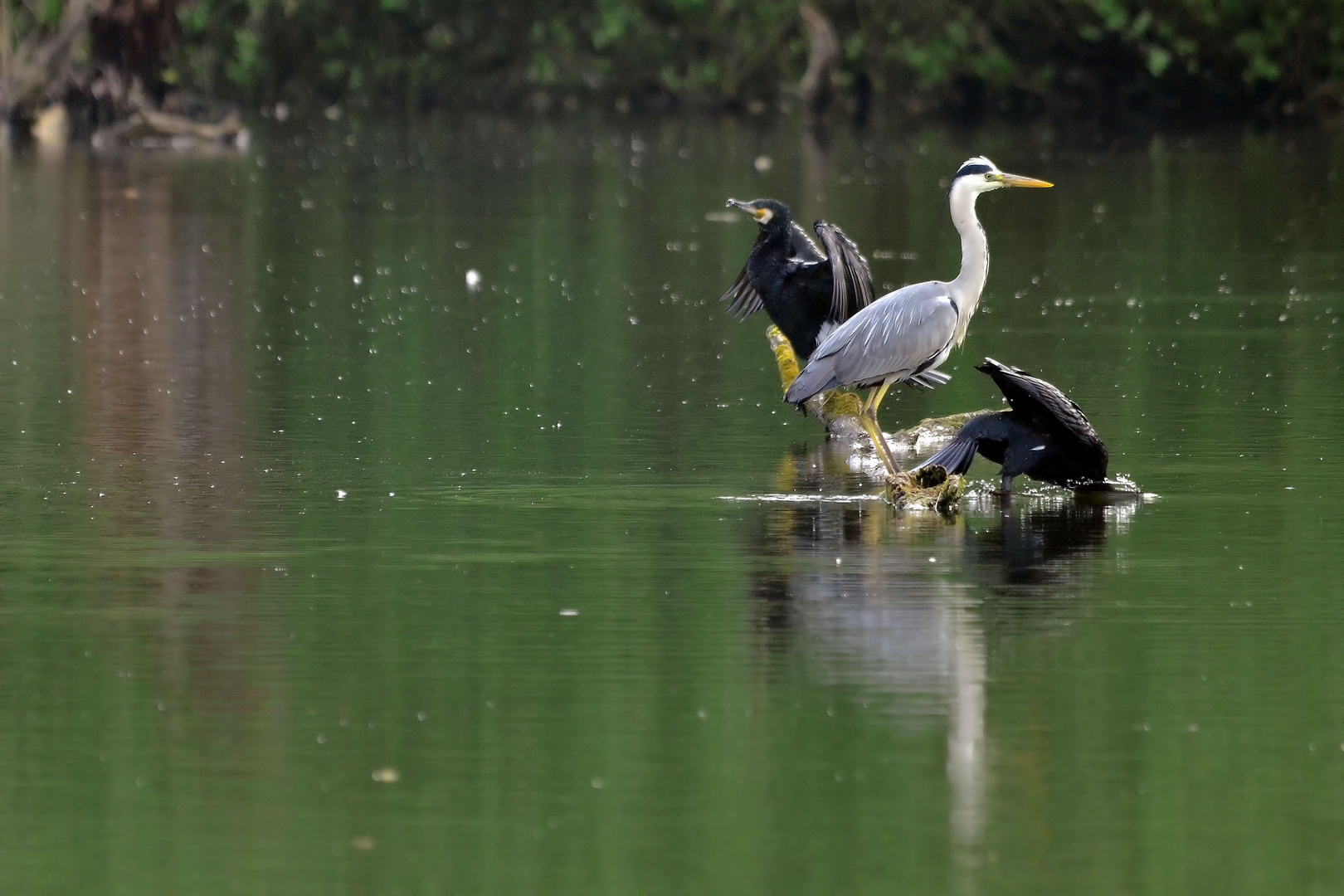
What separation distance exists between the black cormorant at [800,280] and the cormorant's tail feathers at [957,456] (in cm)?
249

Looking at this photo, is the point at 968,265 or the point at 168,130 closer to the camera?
the point at 968,265

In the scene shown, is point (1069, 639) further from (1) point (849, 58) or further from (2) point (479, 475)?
→ (1) point (849, 58)

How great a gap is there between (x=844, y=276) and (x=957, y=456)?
2607mm

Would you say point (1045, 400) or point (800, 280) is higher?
point (800, 280)

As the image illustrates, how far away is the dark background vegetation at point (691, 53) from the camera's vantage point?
46.9 meters

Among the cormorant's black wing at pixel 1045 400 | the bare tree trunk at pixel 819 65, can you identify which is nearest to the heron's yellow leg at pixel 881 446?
the cormorant's black wing at pixel 1045 400

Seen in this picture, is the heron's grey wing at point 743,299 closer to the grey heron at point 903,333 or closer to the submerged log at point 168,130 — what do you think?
the grey heron at point 903,333

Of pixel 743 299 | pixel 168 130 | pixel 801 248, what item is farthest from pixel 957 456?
pixel 168 130

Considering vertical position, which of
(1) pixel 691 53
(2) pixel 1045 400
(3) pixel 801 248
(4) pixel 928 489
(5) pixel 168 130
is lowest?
(4) pixel 928 489

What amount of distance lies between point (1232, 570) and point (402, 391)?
603cm

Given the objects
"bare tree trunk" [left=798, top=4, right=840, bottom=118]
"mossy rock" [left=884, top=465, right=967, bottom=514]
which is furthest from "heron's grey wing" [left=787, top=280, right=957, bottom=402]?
"bare tree trunk" [left=798, top=4, right=840, bottom=118]

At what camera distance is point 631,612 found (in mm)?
8609

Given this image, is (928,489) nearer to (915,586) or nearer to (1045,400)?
(1045,400)

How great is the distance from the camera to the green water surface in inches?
247
